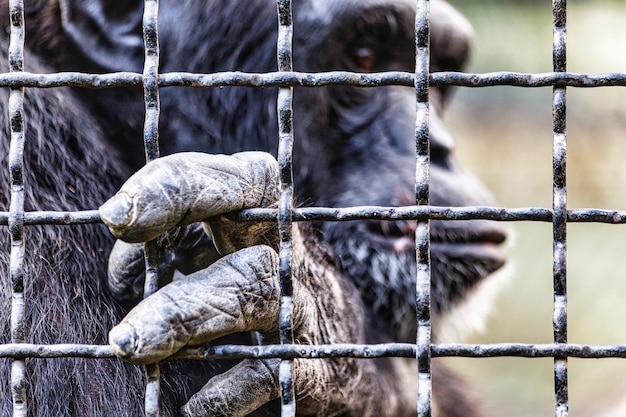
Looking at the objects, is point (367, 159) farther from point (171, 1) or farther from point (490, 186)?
point (490, 186)

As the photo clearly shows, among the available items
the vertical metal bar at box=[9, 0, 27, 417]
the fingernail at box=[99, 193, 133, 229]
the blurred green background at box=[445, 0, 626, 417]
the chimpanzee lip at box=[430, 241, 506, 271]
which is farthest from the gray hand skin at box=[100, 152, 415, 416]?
the blurred green background at box=[445, 0, 626, 417]

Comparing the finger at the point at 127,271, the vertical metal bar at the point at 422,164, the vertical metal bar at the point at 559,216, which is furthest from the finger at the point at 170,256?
the vertical metal bar at the point at 559,216

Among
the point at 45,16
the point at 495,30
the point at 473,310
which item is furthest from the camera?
the point at 495,30

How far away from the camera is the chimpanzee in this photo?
100 cm

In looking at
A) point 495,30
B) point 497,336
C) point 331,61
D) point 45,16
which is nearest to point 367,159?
point 331,61

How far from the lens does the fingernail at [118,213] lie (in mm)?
893

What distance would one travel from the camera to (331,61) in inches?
66.6

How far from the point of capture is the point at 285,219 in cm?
101

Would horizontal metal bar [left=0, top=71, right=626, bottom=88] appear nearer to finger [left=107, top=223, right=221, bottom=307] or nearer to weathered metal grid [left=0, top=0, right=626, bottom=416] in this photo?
weathered metal grid [left=0, top=0, right=626, bottom=416]

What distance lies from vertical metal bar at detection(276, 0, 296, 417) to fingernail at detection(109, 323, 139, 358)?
0.18 m

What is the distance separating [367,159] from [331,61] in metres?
0.22

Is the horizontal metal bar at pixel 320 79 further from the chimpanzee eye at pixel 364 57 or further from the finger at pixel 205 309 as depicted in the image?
the chimpanzee eye at pixel 364 57

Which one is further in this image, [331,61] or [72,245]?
[331,61]

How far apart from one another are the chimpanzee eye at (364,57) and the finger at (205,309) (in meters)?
0.78
